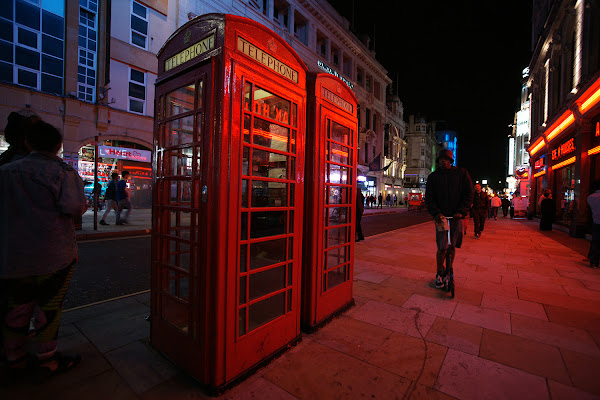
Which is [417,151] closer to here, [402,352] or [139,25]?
[139,25]

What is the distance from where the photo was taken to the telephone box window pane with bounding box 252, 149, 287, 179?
2611 mm

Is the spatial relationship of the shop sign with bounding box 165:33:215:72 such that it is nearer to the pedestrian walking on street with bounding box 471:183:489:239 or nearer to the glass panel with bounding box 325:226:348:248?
the glass panel with bounding box 325:226:348:248

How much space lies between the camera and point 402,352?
2.60 m

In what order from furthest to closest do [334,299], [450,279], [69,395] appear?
[450,279]
[334,299]
[69,395]

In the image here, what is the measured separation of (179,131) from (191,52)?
65 cm

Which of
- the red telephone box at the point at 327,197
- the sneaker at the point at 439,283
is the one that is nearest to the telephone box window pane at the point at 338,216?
the red telephone box at the point at 327,197

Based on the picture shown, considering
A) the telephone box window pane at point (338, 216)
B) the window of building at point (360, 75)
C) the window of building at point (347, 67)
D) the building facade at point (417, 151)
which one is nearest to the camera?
the telephone box window pane at point (338, 216)

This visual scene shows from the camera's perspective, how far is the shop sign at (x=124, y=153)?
1599 centimetres

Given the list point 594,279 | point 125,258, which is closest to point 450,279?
point 594,279

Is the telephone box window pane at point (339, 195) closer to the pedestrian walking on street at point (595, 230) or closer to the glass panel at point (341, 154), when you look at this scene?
the glass panel at point (341, 154)

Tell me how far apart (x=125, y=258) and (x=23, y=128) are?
397cm

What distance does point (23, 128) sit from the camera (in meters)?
2.44

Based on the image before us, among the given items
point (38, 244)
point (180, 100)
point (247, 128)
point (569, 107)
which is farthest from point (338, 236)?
point (569, 107)

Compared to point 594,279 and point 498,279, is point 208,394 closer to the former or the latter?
point 498,279
